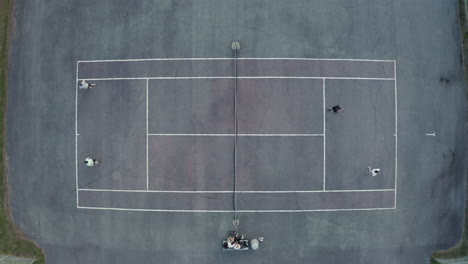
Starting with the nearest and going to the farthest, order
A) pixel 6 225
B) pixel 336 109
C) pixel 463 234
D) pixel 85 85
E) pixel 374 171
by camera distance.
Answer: pixel 374 171 < pixel 336 109 < pixel 85 85 < pixel 463 234 < pixel 6 225

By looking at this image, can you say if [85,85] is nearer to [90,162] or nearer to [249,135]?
[90,162]

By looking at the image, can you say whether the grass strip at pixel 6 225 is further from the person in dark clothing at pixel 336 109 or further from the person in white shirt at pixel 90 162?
the person in dark clothing at pixel 336 109

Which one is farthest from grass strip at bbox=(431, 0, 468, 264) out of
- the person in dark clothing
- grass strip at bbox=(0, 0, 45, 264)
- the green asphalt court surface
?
grass strip at bbox=(0, 0, 45, 264)

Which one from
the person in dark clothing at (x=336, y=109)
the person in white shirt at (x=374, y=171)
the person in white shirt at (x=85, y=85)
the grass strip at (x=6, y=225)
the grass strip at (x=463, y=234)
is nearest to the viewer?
the person in white shirt at (x=374, y=171)

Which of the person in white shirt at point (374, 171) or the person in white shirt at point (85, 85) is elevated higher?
the person in white shirt at point (85, 85)

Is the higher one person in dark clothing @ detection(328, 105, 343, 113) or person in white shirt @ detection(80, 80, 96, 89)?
person in white shirt @ detection(80, 80, 96, 89)

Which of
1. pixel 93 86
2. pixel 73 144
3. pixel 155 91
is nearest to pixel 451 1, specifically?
pixel 155 91

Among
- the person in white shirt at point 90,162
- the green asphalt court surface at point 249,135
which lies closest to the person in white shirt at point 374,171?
the green asphalt court surface at point 249,135

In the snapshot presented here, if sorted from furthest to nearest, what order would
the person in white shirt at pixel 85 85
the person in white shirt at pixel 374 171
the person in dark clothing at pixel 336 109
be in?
1. the person in white shirt at pixel 85 85
2. the person in dark clothing at pixel 336 109
3. the person in white shirt at pixel 374 171

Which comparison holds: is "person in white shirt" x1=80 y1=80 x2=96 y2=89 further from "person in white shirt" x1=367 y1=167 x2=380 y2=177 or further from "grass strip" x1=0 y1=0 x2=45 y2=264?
"person in white shirt" x1=367 y1=167 x2=380 y2=177

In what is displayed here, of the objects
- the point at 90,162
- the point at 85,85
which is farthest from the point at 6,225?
the point at 85,85
